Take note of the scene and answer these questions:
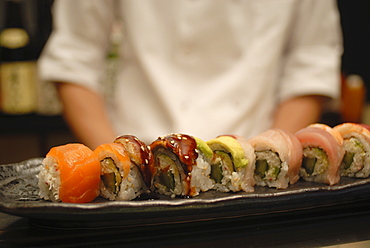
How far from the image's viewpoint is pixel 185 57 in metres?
2.24

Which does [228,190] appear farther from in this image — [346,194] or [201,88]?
[201,88]

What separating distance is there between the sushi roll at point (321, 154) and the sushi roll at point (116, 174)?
68cm

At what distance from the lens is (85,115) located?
2.27m

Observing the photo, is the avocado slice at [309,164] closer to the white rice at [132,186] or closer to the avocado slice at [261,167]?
the avocado slice at [261,167]

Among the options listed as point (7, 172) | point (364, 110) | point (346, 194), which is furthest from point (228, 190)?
point (364, 110)

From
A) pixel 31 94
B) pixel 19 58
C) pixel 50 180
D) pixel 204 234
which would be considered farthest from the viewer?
pixel 19 58

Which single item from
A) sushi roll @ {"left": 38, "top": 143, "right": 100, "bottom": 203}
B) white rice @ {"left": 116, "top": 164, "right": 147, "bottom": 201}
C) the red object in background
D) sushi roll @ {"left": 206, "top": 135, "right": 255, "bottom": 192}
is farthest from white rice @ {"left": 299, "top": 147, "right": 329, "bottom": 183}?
the red object in background

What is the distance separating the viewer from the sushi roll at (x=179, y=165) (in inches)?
54.3

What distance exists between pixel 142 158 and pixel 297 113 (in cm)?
127

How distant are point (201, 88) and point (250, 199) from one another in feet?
3.63

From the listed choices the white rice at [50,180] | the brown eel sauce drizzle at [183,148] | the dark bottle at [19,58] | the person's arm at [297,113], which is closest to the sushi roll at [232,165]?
the brown eel sauce drizzle at [183,148]

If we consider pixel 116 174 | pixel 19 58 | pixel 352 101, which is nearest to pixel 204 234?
pixel 116 174

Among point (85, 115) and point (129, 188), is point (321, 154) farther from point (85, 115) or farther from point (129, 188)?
point (85, 115)

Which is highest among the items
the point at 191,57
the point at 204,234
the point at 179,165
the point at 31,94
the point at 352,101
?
the point at 191,57
